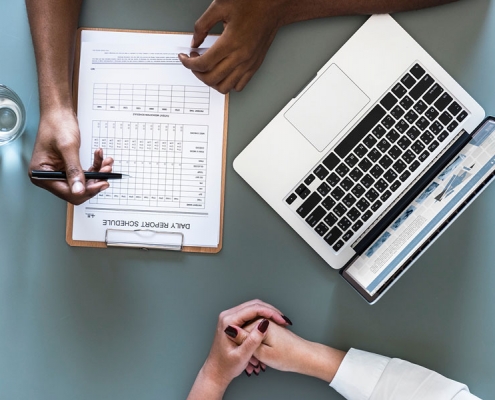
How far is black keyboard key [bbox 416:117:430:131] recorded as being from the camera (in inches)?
32.6

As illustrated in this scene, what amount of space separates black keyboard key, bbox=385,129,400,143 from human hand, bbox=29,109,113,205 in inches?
18.1

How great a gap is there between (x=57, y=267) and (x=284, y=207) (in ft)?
1.36

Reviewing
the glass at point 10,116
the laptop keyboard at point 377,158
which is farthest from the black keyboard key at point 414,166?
the glass at point 10,116

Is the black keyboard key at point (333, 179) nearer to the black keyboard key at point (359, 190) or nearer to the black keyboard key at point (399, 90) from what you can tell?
the black keyboard key at point (359, 190)

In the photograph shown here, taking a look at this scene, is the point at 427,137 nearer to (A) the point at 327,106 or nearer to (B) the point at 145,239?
(A) the point at 327,106

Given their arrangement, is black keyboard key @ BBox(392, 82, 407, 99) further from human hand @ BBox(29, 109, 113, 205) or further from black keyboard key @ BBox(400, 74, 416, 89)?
human hand @ BBox(29, 109, 113, 205)

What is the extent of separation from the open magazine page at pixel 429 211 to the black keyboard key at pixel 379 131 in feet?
0.37

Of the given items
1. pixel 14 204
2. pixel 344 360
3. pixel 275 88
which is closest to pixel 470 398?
pixel 344 360

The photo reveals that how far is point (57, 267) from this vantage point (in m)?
0.89

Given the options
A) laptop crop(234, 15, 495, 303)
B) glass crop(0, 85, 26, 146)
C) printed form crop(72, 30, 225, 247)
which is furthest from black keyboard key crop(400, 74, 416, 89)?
glass crop(0, 85, 26, 146)

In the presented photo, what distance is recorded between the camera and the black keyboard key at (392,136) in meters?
0.83

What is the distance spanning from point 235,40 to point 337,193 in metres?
0.30

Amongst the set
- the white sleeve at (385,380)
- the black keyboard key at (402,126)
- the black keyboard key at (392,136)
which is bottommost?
the white sleeve at (385,380)

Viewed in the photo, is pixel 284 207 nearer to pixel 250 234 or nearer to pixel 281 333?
pixel 250 234
